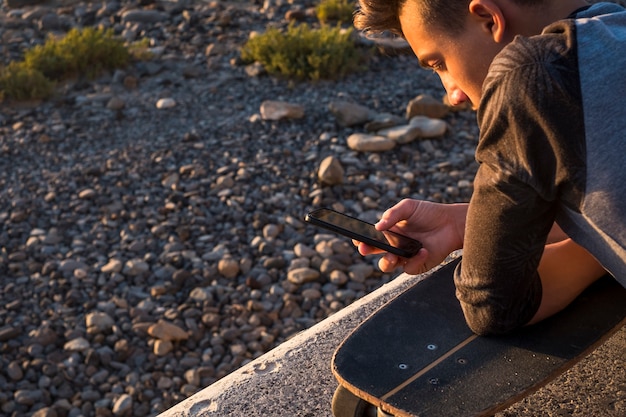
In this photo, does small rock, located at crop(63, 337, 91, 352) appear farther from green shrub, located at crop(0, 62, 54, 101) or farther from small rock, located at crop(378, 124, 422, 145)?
green shrub, located at crop(0, 62, 54, 101)

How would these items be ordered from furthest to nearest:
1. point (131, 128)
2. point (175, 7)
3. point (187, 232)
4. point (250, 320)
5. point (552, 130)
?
1. point (175, 7)
2. point (131, 128)
3. point (187, 232)
4. point (250, 320)
5. point (552, 130)

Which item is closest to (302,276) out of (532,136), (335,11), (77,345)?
(77,345)

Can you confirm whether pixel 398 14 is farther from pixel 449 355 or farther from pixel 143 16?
pixel 143 16

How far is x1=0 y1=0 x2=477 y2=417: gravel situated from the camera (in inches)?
129

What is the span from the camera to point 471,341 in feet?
6.18

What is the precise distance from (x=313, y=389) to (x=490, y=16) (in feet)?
3.22

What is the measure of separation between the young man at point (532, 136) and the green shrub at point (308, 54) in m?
3.27

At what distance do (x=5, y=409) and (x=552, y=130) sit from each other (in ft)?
7.48

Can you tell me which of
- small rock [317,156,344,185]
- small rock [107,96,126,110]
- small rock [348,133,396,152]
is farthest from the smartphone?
small rock [107,96,126,110]

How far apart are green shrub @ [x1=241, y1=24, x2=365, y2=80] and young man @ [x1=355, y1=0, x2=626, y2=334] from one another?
3.27m

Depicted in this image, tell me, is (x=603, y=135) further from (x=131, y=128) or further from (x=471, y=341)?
(x=131, y=128)

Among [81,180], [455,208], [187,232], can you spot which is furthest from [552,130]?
[81,180]

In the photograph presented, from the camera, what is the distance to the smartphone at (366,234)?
2086 millimetres

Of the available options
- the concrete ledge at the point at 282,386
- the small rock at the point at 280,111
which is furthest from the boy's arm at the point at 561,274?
the small rock at the point at 280,111
